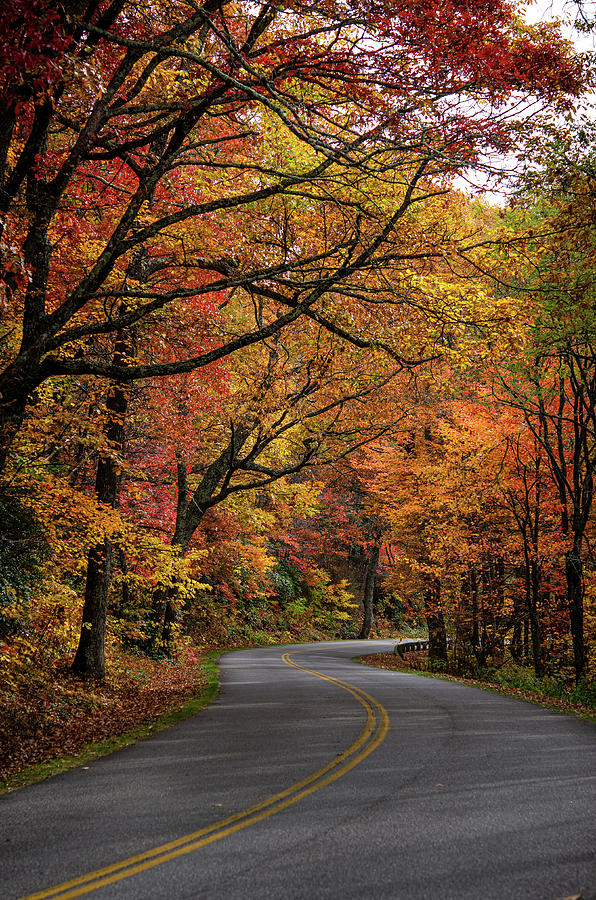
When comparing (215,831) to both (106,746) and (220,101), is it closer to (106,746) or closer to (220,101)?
(106,746)

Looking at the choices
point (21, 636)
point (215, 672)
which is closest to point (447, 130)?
point (21, 636)

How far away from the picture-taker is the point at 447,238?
11.0 m

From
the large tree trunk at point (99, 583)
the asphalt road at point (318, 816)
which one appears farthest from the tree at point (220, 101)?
the asphalt road at point (318, 816)

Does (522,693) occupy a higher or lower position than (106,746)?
lower

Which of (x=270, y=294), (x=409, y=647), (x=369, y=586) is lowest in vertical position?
(x=409, y=647)

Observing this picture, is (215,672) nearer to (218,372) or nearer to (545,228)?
(218,372)

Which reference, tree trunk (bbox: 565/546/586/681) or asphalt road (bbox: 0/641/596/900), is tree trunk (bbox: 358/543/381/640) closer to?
tree trunk (bbox: 565/546/586/681)

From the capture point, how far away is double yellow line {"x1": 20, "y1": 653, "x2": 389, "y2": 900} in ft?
13.3

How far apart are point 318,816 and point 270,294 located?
28.3 feet

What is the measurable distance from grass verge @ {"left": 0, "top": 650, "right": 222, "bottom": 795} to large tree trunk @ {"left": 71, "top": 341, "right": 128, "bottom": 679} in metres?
2.24

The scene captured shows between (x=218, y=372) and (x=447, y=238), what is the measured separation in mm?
7481

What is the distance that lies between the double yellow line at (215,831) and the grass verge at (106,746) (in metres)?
2.79

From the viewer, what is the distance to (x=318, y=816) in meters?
5.36

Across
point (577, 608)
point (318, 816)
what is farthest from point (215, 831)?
point (577, 608)
